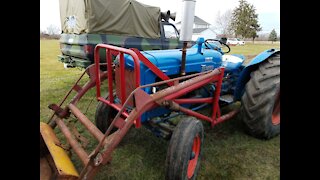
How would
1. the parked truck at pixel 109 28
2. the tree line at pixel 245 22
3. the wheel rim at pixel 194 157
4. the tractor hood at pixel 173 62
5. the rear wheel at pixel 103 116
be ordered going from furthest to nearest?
the tree line at pixel 245 22, the parked truck at pixel 109 28, the rear wheel at pixel 103 116, the tractor hood at pixel 173 62, the wheel rim at pixel 194 157

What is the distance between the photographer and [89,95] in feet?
18.2

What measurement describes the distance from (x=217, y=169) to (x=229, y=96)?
138 cm

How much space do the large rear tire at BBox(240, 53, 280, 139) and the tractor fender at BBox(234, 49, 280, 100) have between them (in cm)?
7

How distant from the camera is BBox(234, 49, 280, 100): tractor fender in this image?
325 cm

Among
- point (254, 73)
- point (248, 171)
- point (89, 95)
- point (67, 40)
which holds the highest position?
point (67, 40)

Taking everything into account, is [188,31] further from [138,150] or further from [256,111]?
[138,150]

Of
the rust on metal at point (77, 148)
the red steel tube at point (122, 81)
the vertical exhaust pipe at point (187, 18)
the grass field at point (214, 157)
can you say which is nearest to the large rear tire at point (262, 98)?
the grass field at point (214, 157)

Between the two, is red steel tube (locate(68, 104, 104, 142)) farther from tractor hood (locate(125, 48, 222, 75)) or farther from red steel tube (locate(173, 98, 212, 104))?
red steel tube (locate(173, 98, 212, 104))

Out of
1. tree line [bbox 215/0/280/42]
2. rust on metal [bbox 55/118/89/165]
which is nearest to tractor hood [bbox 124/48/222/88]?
rust on metal [bbox 55/118/89/165]

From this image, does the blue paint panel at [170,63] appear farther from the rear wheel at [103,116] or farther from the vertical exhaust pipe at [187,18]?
the rear wheel at [103,116]

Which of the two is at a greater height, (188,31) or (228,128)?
(188,31)

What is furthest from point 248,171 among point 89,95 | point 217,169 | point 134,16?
point 134,16

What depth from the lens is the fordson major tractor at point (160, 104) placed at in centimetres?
217
